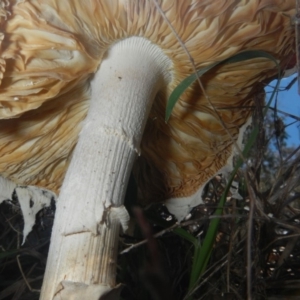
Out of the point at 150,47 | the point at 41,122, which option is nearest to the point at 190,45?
the point at 150,47

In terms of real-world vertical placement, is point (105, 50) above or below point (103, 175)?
above

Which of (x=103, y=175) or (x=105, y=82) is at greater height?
(x=105, y=82)

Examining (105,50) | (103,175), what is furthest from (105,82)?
(103,175)

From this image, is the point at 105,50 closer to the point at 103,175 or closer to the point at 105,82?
the point at 105,82

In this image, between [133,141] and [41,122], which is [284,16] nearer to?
[133,141]
